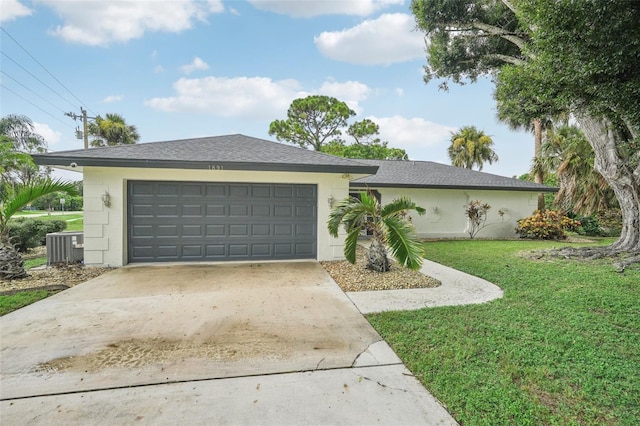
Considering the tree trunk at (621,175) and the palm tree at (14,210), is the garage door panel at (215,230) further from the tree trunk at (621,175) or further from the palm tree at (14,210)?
the tree trunk at (621,175)

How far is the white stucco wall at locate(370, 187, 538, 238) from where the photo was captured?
40.8 ft

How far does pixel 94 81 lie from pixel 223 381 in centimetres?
1584

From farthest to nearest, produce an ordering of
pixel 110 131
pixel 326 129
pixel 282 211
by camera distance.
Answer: pixel 326 129 < pixel 110 131 < pixel 282 211

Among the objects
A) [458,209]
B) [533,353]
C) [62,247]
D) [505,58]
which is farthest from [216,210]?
[505,58]

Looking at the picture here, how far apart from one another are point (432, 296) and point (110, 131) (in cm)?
2857

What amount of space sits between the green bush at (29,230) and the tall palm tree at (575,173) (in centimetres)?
2202

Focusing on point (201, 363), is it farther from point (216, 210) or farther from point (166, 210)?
point (166, 210)

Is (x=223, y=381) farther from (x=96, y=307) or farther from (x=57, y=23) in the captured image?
(x=57, y=23)

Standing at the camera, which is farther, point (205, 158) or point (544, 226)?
point (544, 226)

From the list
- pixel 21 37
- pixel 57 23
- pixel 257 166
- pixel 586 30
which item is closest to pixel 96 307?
pixel 257 166

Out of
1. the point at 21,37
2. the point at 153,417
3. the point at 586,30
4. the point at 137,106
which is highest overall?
the point at 21,37

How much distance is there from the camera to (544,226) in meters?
11.9

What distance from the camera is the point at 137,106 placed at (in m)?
15.7

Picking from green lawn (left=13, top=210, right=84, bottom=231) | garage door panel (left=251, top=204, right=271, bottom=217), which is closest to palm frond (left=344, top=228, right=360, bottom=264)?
garage door panel (left=251, top=204, right=271, bottom=217)
